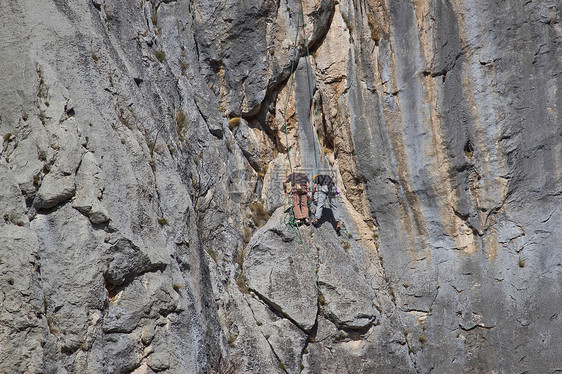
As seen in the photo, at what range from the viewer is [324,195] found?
12.7 metres

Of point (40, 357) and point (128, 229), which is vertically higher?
point (128, 229)

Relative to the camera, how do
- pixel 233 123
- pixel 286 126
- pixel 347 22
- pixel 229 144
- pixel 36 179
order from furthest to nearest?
pixel 286 126 → pixel 347 22 → pixel 233 123 → pixel 229 144 → pixel 36 179

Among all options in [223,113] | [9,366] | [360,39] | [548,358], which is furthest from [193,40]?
[548,358]

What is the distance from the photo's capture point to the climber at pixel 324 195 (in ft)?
41.7

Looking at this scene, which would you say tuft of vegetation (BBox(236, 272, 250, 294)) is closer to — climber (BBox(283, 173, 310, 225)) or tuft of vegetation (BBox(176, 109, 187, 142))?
climber (BBox(283, 173, 310, 225))

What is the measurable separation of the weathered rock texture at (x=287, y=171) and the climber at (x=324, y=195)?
499mm

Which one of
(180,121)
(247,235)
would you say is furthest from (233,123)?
(247,235)

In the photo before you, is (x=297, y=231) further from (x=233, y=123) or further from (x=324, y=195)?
(x=233, y=123)

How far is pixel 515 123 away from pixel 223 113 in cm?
648

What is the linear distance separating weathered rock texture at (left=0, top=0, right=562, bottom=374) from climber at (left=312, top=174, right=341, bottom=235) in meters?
0.50

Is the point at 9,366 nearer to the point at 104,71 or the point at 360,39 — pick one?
the point at 104,71

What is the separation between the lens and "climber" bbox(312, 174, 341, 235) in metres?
12.7

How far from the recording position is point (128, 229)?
9766mm

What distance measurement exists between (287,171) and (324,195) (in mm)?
1219
